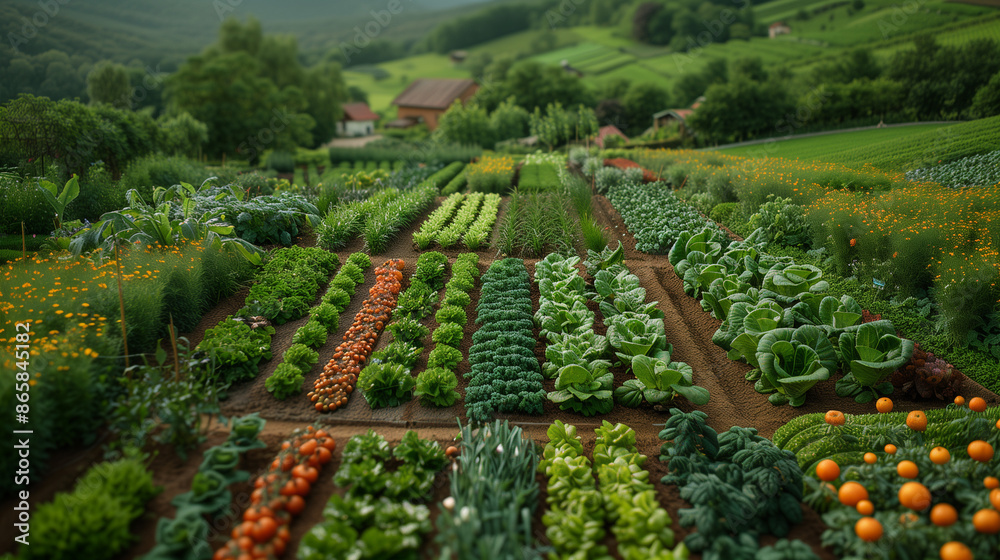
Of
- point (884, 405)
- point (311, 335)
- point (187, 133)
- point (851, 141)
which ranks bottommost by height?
point (884, 405)

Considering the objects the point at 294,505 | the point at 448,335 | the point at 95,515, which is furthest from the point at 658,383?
the point at 95,515

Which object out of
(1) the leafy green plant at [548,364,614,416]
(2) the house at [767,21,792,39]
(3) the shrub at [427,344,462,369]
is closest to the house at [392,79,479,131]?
(2) the house at [767,21,792,39]

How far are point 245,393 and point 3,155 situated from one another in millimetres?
11920

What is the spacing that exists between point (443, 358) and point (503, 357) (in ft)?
2.50

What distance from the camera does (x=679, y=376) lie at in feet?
17.0

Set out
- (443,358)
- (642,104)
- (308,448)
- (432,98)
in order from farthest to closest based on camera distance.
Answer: (432,98), (642,104), (443,358), (308,448)

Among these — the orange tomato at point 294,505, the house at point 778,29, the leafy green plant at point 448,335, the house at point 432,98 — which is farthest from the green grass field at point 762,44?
the orange tomato at point 294,505

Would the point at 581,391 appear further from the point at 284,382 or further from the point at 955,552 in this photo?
the point at 284,382

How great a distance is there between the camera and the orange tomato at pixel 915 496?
3387 mm

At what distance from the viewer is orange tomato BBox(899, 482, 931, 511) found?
133 inches

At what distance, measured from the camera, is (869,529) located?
10.7 feet

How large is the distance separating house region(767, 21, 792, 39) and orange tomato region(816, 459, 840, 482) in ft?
195

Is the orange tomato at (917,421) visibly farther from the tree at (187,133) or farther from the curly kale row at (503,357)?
the tree at (187,133)

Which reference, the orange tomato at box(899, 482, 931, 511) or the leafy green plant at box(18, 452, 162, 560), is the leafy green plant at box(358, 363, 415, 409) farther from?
the orange tomato at box(899, 482, 931, 511)
